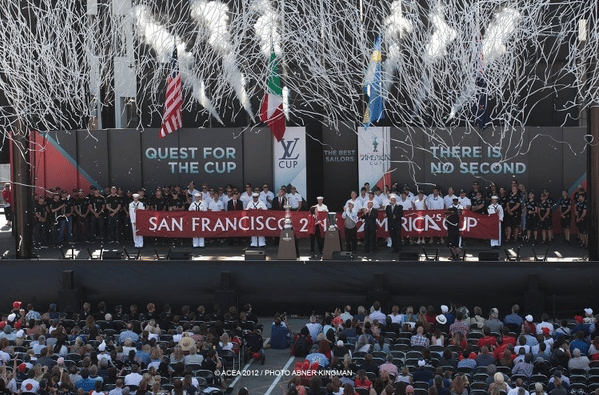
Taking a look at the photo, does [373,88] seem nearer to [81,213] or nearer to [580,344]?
[81,213]

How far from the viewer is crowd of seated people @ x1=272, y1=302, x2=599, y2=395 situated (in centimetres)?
1465

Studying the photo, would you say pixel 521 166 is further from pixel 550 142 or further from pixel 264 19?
pixel 264 19

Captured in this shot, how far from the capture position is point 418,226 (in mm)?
26594

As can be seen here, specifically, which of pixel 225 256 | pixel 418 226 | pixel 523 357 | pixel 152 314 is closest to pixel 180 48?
pixel 225 256

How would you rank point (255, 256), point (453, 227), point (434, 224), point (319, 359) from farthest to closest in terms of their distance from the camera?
point (434, 224) < point (453, 227) < point (255, 256) < point (319, 359)

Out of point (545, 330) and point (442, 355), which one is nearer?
point (442, 355)

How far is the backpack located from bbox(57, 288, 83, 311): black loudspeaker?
538cm

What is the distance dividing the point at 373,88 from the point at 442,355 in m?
11.2

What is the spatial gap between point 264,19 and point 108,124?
10456mm

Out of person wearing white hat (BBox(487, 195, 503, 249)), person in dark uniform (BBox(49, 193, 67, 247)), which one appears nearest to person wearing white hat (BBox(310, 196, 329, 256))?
person wearing white hat (BBox(487, 195, 503, 249))

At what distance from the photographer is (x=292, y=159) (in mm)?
29188

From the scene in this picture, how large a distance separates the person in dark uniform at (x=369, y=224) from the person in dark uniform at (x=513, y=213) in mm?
3545

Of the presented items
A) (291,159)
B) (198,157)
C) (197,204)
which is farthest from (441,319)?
(198,157)

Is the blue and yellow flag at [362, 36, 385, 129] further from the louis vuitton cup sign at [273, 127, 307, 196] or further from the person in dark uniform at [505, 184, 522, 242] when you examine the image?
the person in dark uniform at [505, 184, 522, 242]
